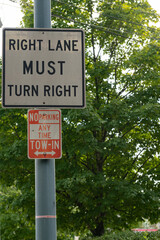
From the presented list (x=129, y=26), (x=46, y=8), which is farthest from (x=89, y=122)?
(x=46, y=8)

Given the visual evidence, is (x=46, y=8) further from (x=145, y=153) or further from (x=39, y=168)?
(x=145, y=153)

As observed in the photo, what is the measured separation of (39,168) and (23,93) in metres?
0.59

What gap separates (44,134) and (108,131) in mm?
10978

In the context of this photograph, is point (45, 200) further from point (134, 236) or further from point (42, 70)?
point (134, 236)

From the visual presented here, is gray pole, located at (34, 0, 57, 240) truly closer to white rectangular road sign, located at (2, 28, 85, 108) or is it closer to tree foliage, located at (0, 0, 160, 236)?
white rectangular road sign, located at (2, 28, 85, 108)

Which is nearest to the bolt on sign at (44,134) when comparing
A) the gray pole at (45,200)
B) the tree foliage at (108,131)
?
the gray pole at (45,200)

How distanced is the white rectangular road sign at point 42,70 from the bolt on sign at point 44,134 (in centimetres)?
8

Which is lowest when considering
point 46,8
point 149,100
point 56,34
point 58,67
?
point 58,67

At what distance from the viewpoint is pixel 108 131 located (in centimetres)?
1400

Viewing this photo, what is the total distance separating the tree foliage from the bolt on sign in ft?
28.5

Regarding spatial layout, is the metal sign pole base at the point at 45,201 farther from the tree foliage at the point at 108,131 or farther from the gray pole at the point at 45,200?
the tree foliage at the point at 108,131

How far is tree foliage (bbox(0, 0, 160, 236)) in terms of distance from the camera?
1280 cm

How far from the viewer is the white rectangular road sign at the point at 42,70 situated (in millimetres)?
3102

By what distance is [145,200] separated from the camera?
44.4 feet
